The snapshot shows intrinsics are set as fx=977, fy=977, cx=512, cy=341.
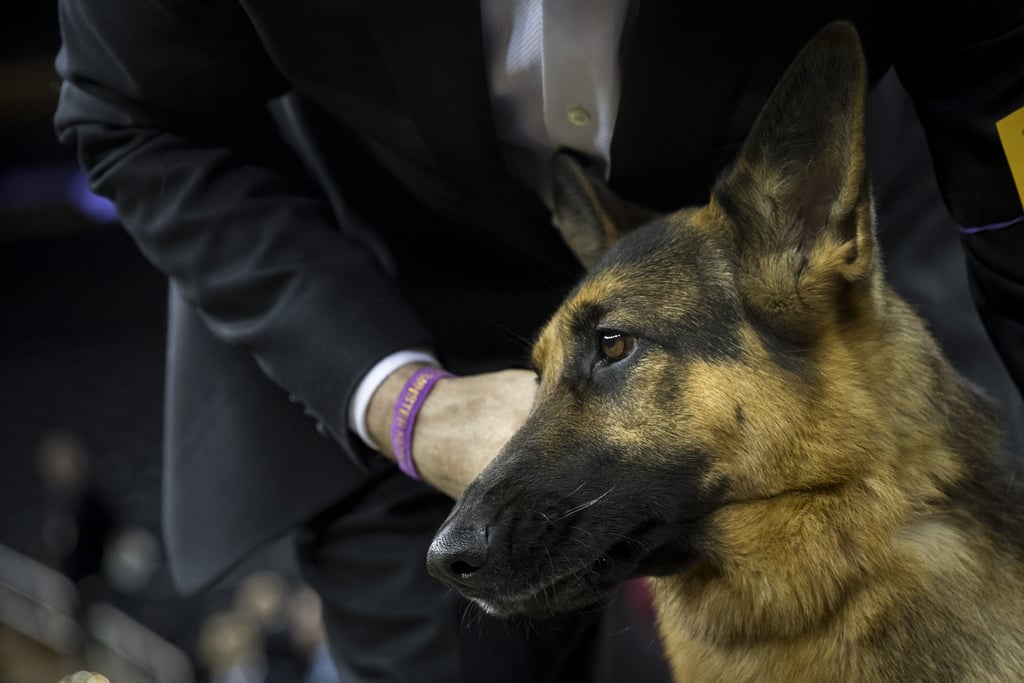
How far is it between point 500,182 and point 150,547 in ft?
18.8

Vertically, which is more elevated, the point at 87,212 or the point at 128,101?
the point at 128,101

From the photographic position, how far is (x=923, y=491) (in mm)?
1303

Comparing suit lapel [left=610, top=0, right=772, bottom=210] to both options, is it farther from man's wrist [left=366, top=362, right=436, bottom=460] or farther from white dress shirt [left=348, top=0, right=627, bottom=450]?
man's wrist [left=366, top=362, right=436, bottom=460]

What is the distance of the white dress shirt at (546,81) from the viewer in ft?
4.86

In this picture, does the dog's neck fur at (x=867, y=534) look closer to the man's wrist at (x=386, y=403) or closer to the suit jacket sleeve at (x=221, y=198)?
the man's wrist at (x=386, y=403)

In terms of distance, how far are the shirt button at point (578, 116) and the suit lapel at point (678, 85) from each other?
2.4 inches

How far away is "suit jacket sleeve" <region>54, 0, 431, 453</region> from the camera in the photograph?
1703mm

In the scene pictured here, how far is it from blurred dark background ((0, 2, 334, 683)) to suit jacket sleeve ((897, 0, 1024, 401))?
293cm

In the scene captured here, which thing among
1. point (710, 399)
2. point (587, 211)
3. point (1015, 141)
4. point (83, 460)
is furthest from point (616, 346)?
point (83, 460)

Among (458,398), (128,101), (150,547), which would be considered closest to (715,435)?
(458,398)

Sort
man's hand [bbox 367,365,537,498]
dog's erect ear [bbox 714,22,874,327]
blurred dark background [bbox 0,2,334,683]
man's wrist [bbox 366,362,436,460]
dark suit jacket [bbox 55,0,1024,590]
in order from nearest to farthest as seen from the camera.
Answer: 1. dog's erect ear [bbox 714,22,874,327]
2. dark suit jacket [bbox 55,0,1024,590]
3. man's hand [bbox 367,365,537,498]
4. man's wrist [bbox 366,362,436,460]
5. blurred dark background [bbox 0,2,334,683]

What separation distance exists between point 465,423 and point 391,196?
0.55 meters

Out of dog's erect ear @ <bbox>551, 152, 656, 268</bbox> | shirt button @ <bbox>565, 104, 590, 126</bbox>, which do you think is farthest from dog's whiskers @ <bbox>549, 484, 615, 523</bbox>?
shirt button @ <bbox>565, 104, 590, 126</bbox>

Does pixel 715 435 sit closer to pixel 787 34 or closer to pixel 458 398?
pixel 458 398
